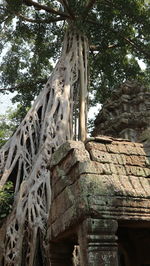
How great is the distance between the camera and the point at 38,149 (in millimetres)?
→ 6461

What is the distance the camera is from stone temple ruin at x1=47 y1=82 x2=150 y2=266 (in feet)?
8.48

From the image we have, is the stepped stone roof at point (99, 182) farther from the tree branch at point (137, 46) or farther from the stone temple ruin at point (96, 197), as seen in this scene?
the tree branch at point (137, 46)

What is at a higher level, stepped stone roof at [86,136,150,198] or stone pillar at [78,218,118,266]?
stepped stone roof at [86,136,150,198]

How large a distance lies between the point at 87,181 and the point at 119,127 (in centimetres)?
434

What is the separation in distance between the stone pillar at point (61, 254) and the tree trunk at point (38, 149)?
1.48 meters

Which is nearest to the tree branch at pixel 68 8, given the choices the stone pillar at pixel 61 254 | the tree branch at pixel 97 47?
the tree branch at pixel 97 47

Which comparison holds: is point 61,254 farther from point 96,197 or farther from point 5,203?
point 5,203

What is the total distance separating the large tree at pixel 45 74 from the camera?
513 centimetres

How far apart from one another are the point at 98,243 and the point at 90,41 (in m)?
8.04

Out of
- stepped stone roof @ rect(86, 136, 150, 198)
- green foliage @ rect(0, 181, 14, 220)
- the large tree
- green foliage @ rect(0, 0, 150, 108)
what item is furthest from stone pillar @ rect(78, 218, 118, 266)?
green foliage @ rect(0, 0, 150, 108)

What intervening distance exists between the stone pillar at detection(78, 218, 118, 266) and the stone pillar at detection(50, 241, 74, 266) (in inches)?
24.9

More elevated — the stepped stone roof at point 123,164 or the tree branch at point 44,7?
the tree branch at point 44,7

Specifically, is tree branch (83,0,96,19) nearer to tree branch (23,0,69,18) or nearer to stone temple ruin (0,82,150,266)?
tree branch (23,0,69,18)

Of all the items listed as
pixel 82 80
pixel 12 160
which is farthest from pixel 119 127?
pixel 12 160
